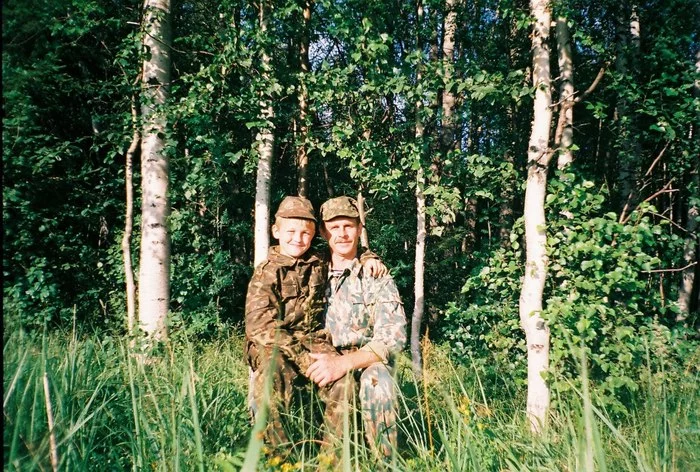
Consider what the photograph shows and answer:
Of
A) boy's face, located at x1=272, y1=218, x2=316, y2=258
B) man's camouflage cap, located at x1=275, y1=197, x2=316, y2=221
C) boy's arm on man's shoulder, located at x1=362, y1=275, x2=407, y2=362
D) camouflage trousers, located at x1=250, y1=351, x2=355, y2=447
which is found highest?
man's camouflage cap, located at x1=275, y1=197, x2=316, y2=221

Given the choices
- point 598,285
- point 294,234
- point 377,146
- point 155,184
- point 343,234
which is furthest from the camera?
point 377,146

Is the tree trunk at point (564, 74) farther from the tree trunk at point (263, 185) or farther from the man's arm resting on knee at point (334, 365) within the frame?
the tree trunk at point (263, 185)

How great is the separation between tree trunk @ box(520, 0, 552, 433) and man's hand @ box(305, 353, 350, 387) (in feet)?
5.41

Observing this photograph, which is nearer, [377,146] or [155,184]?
[155,184]

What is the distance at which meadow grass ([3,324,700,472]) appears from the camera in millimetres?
853

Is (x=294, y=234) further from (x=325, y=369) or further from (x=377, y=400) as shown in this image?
(x=377, y=400)

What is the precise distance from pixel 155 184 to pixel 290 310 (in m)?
2.24

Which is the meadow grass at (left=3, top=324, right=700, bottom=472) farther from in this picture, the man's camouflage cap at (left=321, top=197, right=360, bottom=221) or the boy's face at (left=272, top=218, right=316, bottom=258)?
the man's camouflage cap at (left=321, top=197, right=360, bottom=221)

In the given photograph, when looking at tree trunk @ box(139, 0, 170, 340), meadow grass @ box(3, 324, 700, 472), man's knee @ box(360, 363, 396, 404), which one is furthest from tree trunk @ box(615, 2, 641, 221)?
tree trunk @ box(139, 0, 170, 340)

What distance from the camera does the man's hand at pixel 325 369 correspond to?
1842mm

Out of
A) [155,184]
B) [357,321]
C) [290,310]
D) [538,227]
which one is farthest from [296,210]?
[155,184]

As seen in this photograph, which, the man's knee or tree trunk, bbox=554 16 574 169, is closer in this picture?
the man's knee

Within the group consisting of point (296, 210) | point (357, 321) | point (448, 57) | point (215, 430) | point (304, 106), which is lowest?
point (215, 430)

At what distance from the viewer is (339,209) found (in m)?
2.28
